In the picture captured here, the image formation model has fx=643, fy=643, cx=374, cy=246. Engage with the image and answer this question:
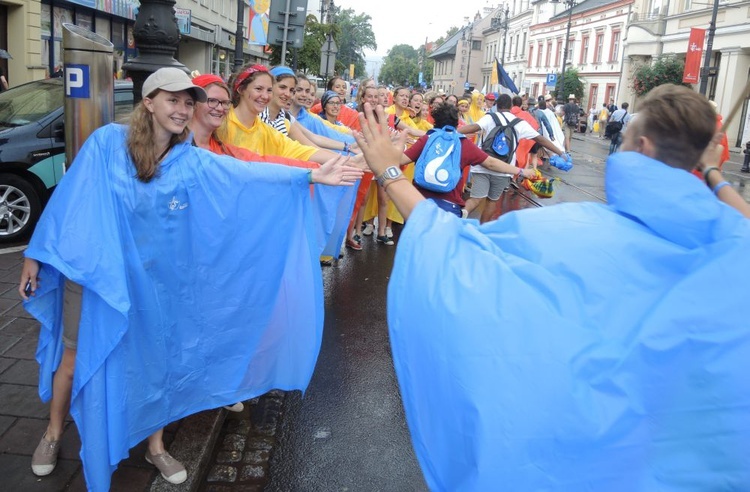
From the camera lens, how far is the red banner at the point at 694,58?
Answer: 2389 cm

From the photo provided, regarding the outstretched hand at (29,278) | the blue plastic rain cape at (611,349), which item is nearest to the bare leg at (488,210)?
the outstretched hand at (29,278)

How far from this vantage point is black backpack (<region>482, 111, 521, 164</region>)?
8391mm

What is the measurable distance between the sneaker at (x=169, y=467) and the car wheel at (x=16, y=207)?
5.00 meters

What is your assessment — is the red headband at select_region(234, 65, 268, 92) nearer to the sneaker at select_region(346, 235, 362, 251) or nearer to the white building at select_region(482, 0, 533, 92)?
the sneaker at select_region(346, 235, 362, 251)

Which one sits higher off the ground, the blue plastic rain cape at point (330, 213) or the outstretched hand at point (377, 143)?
the outstretched hand at point (377, 143)

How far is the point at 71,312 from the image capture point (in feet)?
9.21

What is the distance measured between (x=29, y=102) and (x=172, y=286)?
568 centimetres

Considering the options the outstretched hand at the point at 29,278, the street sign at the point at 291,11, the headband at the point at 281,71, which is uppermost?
the street sign at the point at 291,11

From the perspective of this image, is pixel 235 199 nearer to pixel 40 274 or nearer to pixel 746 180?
pixel 40 274

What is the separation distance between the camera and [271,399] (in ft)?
13.6

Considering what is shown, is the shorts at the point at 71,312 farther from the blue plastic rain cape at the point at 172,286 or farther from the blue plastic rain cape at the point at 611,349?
the blue plastic rain cape at the point at 611,349

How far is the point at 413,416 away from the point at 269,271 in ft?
5.47

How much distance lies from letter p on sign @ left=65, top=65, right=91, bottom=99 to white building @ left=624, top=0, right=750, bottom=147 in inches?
956

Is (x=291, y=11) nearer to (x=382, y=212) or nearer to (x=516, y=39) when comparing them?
(x=382, y=212)
